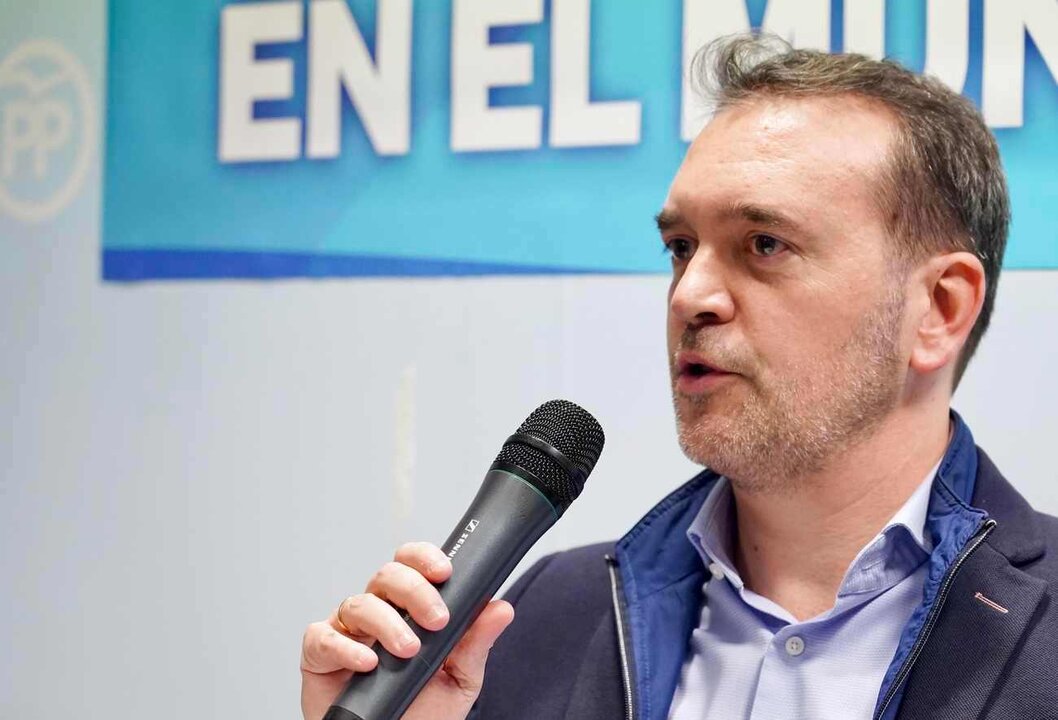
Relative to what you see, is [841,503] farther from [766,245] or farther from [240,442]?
[240,442]

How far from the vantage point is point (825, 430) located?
61.2 inches

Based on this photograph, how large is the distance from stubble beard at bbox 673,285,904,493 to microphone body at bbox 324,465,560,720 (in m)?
0.41

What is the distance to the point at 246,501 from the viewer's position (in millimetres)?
2256

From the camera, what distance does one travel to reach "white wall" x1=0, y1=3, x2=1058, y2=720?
2080 mm

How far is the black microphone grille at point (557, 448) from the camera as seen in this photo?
1.22 meters

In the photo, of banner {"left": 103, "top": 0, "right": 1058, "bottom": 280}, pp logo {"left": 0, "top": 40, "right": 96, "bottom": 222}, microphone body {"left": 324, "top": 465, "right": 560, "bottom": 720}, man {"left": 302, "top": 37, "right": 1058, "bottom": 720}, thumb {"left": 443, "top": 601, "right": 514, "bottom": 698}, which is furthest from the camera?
pp logo {"left": 0, "top": 40, "right": 96, "bottom": 222}

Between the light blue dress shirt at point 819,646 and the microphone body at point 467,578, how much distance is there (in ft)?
1.60

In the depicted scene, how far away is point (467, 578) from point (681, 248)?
703 mm

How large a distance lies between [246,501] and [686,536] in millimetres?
928

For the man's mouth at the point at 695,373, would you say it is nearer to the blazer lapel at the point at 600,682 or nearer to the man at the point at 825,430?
the man at the point at 825,430

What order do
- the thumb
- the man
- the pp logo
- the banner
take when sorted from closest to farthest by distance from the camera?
the thumb
the man
the banner
the pp logo

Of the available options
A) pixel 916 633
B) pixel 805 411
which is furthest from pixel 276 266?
pixel 916 633

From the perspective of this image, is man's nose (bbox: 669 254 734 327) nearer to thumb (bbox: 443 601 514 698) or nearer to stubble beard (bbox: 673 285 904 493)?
stubble beard (bbox: 673 285 904 493)

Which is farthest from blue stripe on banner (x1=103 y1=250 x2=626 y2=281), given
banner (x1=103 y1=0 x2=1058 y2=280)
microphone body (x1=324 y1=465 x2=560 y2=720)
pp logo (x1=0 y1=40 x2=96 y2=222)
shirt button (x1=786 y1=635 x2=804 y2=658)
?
microphone body (x1=324 y1=465 x2=560 y2=720)
